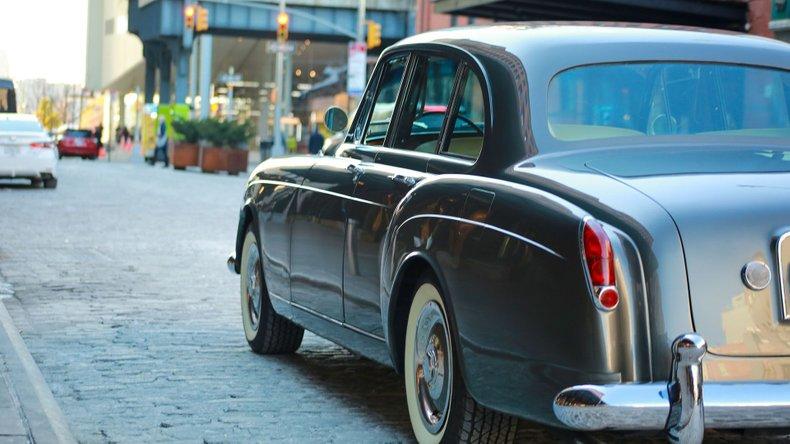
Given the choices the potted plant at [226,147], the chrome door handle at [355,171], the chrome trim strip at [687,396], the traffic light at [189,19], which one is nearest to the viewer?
the chrome trim strip at [687,396]

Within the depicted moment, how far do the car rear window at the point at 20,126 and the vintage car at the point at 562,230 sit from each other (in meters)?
24.8

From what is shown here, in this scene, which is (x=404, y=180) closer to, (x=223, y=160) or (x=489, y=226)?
(x=489, y=226)

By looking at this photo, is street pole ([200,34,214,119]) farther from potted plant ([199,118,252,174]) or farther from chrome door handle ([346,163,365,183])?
chrome door handle ([346,163,365,183])

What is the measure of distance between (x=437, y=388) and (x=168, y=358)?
3077 millimetres

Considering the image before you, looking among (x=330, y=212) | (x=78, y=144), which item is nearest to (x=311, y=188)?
(x=330, y=212)

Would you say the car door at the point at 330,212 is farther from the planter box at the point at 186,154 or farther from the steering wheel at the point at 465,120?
the planter box at the point at 186,154

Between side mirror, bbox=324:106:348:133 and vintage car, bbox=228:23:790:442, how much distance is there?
0.55m

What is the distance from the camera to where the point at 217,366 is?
8.27 meters

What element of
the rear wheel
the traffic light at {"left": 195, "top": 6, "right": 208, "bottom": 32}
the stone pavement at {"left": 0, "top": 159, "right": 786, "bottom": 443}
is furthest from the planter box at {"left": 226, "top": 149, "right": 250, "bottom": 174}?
the rear wheel

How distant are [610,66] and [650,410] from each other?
1.72 m

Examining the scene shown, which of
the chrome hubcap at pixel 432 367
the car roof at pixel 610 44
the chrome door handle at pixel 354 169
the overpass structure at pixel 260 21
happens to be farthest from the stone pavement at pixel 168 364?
the overpass structure at pixel 260 21

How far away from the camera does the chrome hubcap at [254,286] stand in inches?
337

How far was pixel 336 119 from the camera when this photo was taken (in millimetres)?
8281

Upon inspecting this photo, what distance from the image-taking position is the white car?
1206 inches
